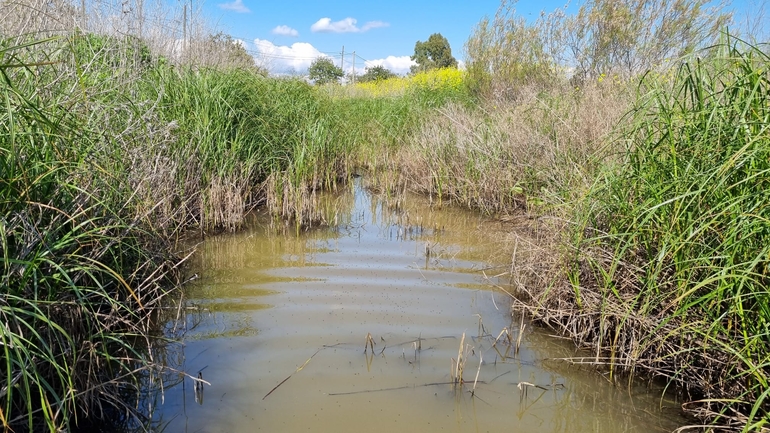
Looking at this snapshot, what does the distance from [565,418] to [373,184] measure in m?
6.12

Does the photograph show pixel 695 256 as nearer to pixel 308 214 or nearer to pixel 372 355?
pixel 372 355

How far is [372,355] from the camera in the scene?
10.7 feet

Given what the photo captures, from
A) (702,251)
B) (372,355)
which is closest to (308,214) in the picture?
(372,355)

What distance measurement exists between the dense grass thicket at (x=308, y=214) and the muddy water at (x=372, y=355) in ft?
0.77

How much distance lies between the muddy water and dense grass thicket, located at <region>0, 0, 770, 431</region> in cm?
24

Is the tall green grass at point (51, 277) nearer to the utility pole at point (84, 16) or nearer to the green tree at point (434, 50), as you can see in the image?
the utility pole at point (84, 16)

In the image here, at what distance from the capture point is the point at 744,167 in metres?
2.58

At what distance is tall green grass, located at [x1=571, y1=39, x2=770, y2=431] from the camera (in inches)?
95.0

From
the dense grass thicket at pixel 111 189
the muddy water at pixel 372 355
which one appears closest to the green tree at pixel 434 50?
the dense grass thicket at pixel 111 189

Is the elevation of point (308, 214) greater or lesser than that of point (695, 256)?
lesser

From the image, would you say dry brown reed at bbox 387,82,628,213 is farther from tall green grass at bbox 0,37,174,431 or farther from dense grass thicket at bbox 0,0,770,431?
tall green grass at bbox 0,37,174,431

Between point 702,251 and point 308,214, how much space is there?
431 cm

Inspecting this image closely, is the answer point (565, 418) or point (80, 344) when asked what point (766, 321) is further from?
point (80, 344)

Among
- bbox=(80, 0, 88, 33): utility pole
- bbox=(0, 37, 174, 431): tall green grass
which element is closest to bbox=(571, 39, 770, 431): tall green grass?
bbox=(0, 37, 174, 431): tall green grass
